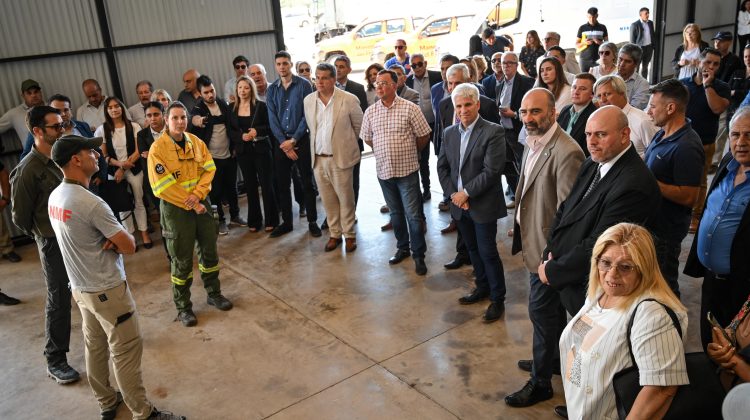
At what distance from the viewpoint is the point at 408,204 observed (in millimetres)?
5465

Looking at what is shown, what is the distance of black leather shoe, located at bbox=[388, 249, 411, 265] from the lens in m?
5.75

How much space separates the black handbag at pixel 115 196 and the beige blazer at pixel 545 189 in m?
4.45

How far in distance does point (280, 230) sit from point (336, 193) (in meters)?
1.03

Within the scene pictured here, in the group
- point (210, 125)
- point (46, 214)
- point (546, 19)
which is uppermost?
point (546, 19)

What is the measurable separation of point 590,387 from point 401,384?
72.2 inches

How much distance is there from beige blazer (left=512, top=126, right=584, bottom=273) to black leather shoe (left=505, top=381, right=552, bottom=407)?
72cm

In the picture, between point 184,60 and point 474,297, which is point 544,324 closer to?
point 474,297

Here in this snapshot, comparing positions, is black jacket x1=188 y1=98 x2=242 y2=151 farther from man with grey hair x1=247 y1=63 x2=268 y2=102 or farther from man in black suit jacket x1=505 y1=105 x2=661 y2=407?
man in black suit jacket x1=505 y1=105 x2=661 y2=407

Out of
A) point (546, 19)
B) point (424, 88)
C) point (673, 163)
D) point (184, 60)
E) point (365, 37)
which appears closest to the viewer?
point (673, 163)

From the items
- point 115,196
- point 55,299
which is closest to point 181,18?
point 115,196

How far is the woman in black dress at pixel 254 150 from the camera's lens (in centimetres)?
657

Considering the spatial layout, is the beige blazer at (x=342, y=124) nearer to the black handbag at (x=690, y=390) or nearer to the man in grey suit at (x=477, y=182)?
the man in grey suit at (x=477, y=182)

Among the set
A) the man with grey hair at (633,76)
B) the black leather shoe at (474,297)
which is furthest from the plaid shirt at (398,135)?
the man with grey hair at (633,76)

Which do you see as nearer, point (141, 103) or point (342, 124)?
point (342, 124)
